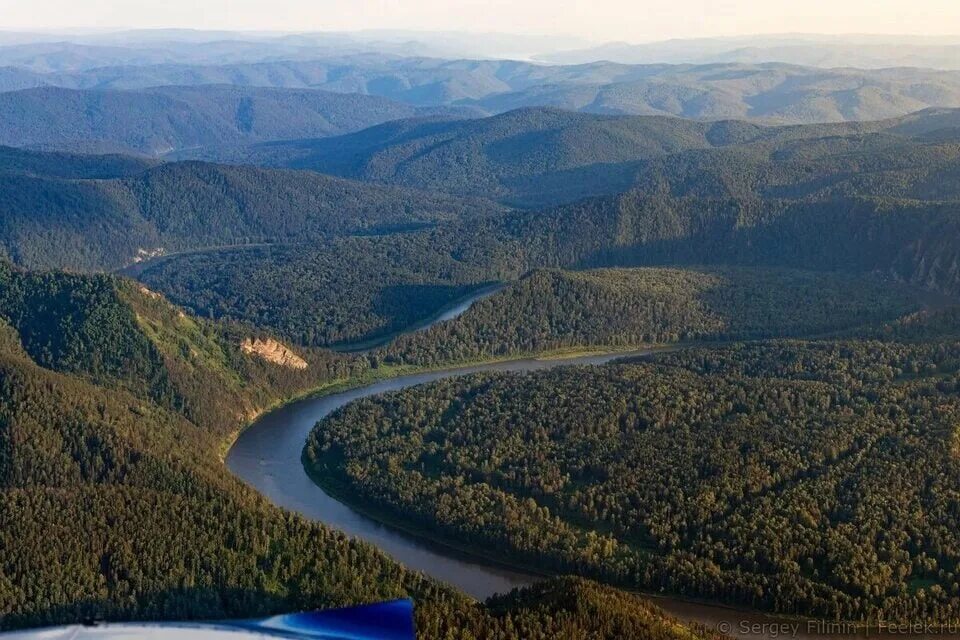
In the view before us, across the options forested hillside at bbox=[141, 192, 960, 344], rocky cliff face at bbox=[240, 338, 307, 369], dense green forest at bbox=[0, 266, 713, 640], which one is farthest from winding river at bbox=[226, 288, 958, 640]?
forested hillside at bbox=[141, 192, 960, 344]

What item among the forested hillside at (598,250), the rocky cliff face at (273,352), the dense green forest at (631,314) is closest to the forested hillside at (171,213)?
the forested hillside at (598,250)

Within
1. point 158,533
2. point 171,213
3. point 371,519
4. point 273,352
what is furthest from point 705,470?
point 171,213

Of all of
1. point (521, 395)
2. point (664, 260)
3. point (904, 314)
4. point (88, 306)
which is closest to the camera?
point (521, 395)

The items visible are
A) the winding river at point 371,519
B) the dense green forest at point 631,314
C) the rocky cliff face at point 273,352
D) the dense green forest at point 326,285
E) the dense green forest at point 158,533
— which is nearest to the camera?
the dense green forest at point 158,533

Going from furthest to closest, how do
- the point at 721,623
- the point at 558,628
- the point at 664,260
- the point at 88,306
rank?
1. the point at 664,260
2. the point at 88,306
3. the point at 721,623
4. the point at 558,628

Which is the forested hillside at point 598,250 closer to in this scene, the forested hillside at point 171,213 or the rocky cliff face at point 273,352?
the forested hillside at point 171,213

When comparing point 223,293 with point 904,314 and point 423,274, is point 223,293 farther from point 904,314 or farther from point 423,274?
point 904,314

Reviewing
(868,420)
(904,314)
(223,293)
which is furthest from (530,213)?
(868,420)
